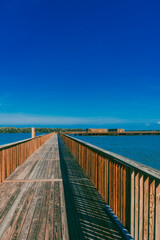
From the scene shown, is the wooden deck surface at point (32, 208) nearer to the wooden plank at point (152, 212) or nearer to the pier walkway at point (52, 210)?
the pier walkway at point (52, 210)

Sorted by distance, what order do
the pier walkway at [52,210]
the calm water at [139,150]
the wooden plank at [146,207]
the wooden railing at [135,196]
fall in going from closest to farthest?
the wooden railing at [135,196], the wooden plank at [146,207], the pier walkway at [52,210], the calm water at [139,150]

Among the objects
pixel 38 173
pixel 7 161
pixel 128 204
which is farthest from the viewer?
pixel 38 173

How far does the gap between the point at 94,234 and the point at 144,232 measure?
2.79ft

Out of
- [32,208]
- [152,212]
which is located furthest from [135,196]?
[32,208]

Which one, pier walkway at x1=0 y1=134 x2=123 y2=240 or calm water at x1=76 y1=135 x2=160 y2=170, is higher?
pier walkway at x1=0 y1=134 x2=123 y2=240

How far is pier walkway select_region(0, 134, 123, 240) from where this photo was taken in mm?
2562

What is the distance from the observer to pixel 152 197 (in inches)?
74.7

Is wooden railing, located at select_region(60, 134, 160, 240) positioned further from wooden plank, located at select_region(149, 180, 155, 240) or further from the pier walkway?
the pier walkway

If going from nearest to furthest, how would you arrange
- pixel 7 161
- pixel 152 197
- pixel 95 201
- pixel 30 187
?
pixel 152 197 < pixel 95 201 < pixel 30 187 < pixel 7 161

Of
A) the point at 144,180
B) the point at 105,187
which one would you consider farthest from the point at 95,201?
the point at 144,180

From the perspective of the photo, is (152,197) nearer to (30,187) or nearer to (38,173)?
(30,187)

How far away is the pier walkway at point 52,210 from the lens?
2.56m

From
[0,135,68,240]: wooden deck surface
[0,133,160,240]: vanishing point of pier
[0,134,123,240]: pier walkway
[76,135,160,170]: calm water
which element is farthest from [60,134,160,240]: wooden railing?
Answer: [76,135,160,170]: calm water

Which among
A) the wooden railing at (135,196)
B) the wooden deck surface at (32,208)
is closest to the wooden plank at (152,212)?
the wooden railing at (135,196)
